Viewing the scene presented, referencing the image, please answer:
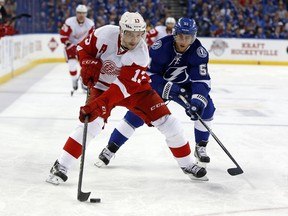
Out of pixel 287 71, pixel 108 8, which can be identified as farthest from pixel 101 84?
pixel 108 8

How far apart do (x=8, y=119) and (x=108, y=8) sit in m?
10.4

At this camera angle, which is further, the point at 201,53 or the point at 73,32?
the point at 73,32

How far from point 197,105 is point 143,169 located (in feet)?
1.98

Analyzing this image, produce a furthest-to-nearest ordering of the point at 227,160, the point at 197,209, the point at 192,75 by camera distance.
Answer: the point at 227,160 → the point at 192,75 → the point at 197,209

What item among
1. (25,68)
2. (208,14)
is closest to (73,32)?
(25,68)

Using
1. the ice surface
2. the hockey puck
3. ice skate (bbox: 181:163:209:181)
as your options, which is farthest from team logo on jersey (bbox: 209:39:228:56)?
the hockey puck

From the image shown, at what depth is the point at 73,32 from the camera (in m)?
8.88

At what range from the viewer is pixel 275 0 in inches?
647

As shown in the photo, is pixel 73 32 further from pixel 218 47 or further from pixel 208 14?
pixel 208 14

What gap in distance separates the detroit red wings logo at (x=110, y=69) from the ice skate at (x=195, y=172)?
2.36ft

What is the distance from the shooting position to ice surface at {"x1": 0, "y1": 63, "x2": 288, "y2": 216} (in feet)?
9.57

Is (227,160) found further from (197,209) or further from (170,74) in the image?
(197,209)

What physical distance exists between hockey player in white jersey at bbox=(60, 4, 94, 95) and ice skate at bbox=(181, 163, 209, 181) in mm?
5119

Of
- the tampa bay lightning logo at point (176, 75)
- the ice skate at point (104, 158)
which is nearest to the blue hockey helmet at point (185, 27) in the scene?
the tampa bay lightning logo at point (176, 75)
